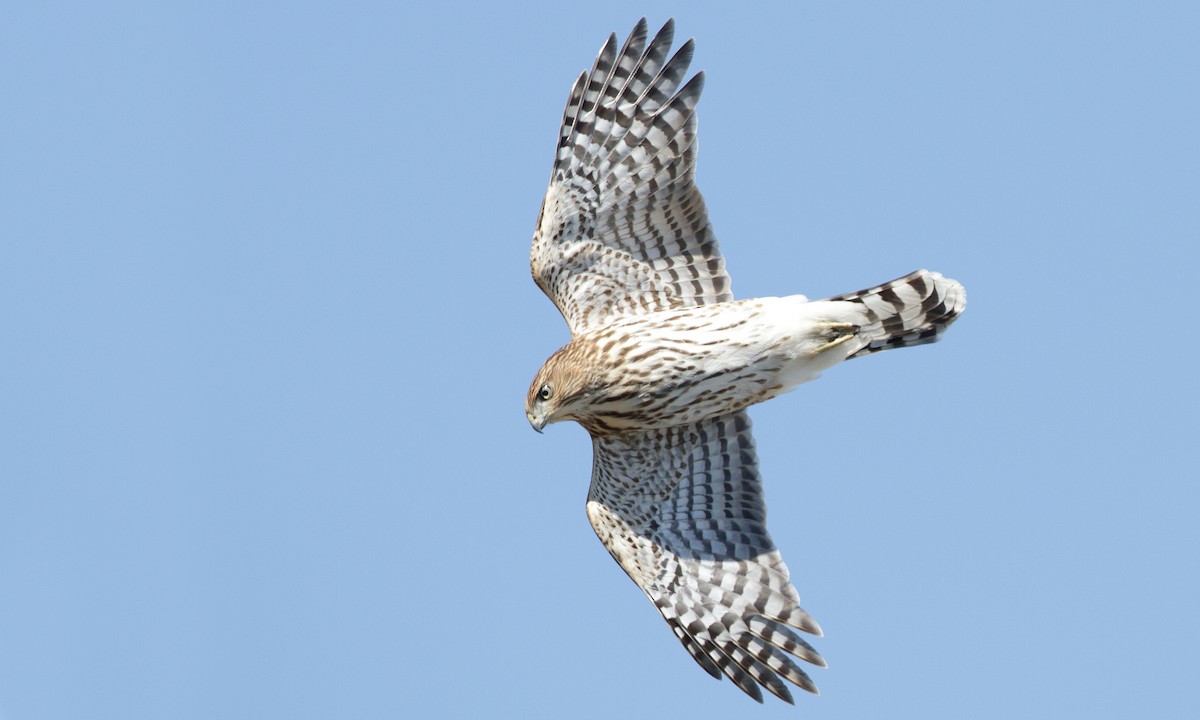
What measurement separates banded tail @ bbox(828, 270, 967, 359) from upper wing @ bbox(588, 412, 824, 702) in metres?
1.24

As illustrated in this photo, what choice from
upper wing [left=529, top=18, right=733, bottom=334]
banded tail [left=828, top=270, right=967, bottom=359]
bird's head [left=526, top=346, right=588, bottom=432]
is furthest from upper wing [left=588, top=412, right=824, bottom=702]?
banded tail [left=828, top=270, right=967, bottom=359]

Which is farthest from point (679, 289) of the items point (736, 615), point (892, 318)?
point (736, 615)

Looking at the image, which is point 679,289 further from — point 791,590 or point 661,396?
point 791,590

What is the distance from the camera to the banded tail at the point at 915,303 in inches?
460

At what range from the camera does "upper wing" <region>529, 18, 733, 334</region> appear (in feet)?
39.3

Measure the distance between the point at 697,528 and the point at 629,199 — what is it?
2261 millimetres

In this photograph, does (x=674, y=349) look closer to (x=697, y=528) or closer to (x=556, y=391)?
(x=556, y=391)

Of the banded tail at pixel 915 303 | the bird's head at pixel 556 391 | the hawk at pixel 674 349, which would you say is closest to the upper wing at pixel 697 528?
the hawk at pixel 674 349

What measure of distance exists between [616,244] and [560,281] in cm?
45

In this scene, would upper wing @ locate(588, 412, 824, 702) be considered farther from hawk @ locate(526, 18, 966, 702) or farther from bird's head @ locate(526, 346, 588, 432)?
bird's head @ locate(526, 346, 588, 432)

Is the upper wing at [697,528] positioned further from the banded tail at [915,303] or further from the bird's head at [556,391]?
the banded tail at [915,303]

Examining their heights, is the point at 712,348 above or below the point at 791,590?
above

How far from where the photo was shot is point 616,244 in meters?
12.1

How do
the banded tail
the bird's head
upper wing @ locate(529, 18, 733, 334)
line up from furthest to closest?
upper wing @ locate(529, 18, 733, 334), the banded tail, the bird's head
